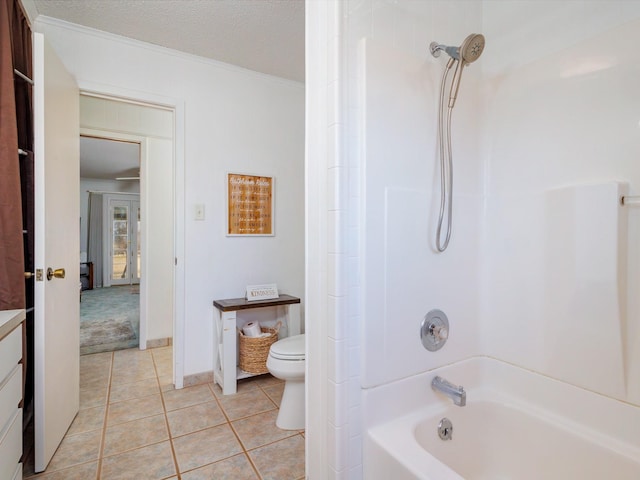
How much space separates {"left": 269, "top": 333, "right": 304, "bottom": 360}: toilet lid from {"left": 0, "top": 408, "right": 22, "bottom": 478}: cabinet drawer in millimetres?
1133

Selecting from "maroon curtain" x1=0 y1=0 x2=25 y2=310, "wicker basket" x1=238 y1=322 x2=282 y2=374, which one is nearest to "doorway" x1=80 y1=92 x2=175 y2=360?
"wicker basket" x1=238 y1=322 x2=282 y2=374

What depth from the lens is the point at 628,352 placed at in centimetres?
112

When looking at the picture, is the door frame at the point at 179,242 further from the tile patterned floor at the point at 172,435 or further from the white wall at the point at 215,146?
the tile patterned floor at the point at 172,435

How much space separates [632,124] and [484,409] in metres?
1.18

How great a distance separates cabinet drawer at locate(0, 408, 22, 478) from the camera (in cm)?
113

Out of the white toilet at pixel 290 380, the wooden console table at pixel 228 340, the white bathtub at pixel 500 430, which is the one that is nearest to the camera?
the white bathtub at pixel 500 430

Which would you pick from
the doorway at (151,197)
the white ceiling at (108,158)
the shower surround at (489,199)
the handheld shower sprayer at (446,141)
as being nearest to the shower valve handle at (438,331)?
the shower surround at (489,199)

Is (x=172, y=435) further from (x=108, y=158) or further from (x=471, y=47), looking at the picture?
(x=108, y=158)

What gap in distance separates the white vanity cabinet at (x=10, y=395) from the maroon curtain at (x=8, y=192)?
311mm

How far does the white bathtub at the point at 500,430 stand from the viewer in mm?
1075

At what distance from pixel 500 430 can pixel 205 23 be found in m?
2.68

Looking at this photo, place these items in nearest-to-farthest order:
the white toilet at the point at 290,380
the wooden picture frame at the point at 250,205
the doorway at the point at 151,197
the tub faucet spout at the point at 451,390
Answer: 1. the tub faucet spout at the point at 451,390
2. the white toilet at the point at 290,380
3. the wooden picture frame at the point at 250,205
4. the doorway at the point at 151,197

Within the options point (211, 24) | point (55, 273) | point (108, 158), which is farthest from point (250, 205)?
point (108, 158)

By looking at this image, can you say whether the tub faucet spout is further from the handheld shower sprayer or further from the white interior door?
the white interior door
